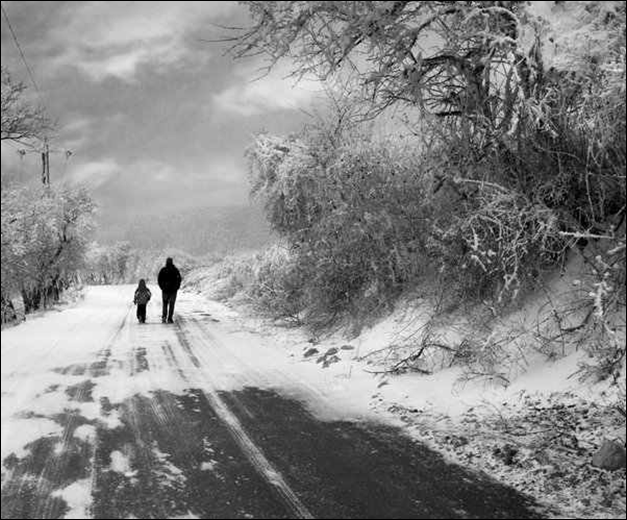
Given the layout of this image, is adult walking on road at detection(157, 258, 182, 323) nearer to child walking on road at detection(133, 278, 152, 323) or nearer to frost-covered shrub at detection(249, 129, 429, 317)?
child walking on road at detection(133, 278, 152, 323)

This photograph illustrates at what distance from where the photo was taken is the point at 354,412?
7.15 metres

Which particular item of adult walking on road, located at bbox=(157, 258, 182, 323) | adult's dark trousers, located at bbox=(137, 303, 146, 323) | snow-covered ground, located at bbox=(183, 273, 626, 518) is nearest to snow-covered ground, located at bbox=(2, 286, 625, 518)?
snow-covered ground, located at bbox=(183, 273, 626, 518)

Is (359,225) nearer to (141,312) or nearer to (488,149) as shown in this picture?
(488,149)

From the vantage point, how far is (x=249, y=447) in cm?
567

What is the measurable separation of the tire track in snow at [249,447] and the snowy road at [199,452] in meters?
0.02

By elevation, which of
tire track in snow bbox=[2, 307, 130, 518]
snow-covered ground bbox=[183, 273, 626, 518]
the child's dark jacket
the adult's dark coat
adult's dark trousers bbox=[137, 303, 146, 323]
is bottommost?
snow-covered ground bbox=[183, 273, 626, 518]

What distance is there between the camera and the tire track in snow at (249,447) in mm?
4441

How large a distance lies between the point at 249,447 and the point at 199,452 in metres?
0.48

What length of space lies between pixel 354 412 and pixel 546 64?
469 cm

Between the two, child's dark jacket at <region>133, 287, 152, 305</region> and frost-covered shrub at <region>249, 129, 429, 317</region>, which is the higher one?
frost-covered shrub at <region>249, 129, 429, 317</region>

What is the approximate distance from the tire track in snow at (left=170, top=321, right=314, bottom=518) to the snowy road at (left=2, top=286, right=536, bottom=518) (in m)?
0.02

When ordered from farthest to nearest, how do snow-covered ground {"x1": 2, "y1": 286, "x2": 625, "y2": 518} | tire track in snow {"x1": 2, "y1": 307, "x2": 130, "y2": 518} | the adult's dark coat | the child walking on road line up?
the adult's dark coat < the child walking on road < snow-covered ground {"x1": 2, "y1": 286, "x2": 625, "y2": 518} < tire track in snow {"x1": 2, "y1": 307, "x2": 130, "y2": 518}

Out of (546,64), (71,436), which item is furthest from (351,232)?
(71,436)

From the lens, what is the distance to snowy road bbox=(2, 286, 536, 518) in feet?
14.2
